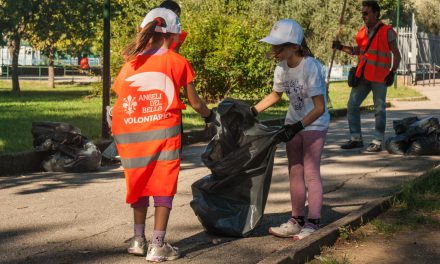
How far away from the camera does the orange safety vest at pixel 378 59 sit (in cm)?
1225

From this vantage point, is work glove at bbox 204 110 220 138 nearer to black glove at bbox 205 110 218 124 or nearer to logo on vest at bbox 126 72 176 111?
black glove at bbox 205 110 218 124

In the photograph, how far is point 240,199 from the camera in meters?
6.32

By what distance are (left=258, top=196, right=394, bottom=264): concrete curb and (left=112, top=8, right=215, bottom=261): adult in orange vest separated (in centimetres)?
79

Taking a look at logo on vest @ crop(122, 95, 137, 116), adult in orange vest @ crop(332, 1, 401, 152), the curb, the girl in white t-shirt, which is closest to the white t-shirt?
the girl in white t-shirt

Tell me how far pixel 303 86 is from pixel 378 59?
628 centimetres

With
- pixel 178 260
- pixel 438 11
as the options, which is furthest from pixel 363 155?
pixel 438 11

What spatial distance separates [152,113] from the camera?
548cm

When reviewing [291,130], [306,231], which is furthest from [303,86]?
[306,231]

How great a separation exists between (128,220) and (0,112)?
12.3 meters

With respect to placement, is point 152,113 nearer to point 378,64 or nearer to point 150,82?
point 150,82

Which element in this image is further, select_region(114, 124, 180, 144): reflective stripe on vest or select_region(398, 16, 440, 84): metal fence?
select_region(398, 16, 440, 84): metal fence

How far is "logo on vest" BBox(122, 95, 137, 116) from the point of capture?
549 cm

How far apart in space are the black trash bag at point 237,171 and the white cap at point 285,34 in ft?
1.66

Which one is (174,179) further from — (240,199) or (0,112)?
(0,112)
